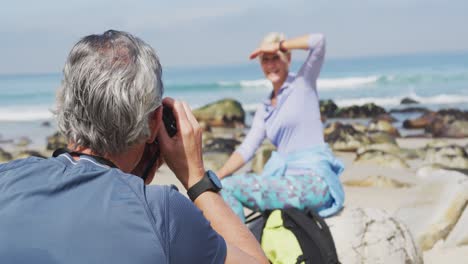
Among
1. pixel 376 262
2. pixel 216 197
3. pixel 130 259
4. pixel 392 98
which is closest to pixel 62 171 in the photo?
pixel 130 259

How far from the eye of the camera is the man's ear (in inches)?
85.7

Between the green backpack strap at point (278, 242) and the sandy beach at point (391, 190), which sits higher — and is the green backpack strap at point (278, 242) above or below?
above

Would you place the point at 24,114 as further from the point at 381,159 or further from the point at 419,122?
the point at 381,159

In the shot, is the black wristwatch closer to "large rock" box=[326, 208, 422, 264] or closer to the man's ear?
the man's ear

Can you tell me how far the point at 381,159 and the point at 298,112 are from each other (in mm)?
6303

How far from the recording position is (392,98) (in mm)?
28594

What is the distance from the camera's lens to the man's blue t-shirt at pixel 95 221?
1887 mm

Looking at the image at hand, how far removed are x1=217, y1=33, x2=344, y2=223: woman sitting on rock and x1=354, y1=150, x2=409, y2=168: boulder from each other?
5.84 meters

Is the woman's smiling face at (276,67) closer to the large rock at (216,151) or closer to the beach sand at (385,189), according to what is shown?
the beach sand at (385,189)

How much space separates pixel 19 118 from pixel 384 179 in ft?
61.4

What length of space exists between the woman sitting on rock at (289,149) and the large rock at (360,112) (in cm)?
1505

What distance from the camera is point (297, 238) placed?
3.85 m

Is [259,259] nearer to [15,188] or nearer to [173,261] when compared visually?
[173,261]

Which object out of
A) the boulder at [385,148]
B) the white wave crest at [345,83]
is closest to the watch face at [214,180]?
the boulder at [385,148]
